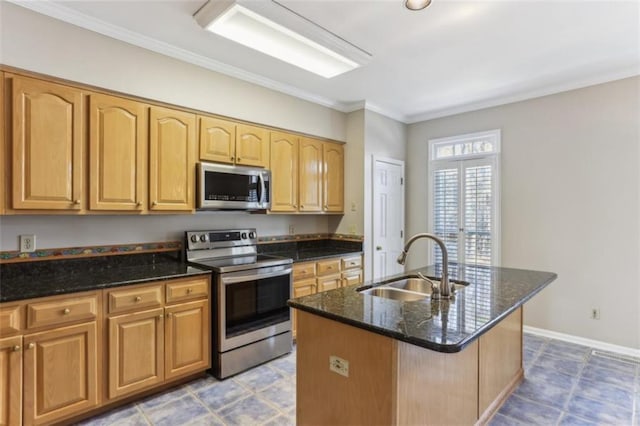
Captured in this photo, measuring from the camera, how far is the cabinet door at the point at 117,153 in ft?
7.93

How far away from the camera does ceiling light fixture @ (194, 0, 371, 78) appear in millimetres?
2148

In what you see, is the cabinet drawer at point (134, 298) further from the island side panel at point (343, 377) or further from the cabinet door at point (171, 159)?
the island side panel at point (343, 377)

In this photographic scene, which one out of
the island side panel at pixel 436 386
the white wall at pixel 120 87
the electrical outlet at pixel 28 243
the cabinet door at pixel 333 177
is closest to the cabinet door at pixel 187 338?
the white wall at pixel 120 87

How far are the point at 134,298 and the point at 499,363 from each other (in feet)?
8.33

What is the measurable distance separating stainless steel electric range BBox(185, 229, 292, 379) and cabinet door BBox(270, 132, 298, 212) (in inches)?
22.4

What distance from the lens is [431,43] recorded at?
270cm

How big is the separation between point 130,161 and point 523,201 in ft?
13.1

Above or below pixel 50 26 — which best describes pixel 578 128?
below

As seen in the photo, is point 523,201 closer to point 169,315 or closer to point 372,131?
point 372,131

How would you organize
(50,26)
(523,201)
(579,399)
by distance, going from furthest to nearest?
(523,201) < (579,399) < (50,26)

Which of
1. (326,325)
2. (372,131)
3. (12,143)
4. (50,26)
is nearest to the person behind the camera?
(326,325)

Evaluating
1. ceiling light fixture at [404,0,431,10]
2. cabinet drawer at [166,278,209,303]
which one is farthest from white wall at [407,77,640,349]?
cabinet drawer at [166,278,209,303]

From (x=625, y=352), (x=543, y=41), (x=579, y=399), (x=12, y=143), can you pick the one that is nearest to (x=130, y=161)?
(x=12, y=143)

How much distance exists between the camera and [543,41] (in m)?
Result: 2.67
